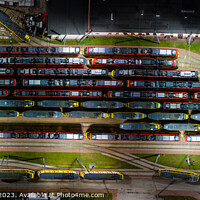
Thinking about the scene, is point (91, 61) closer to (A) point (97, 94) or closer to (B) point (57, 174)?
(A) point (97, 94)

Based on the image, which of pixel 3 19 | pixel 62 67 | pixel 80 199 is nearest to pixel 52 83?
pixel 62 67

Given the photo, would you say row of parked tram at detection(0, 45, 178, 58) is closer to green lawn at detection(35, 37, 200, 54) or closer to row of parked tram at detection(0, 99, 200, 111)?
green lawn at detection(35, 37, 200, 54)

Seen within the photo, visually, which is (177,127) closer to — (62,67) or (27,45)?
(62,67)

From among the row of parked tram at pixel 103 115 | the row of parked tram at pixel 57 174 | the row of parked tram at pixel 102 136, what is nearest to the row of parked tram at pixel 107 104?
the row of parked tram at pixel 103 115

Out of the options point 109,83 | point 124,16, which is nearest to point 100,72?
point 109,83

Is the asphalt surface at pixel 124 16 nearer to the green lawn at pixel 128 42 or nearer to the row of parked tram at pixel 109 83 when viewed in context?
the green lawn at pixel 128 42

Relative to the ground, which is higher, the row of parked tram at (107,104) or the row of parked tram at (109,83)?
the row of parked tram at (109,83)
